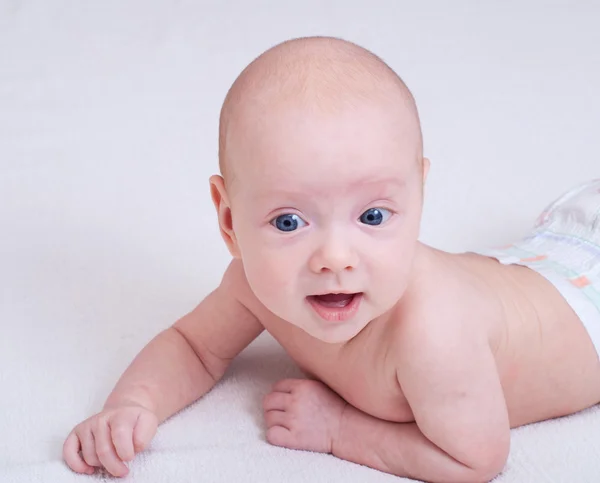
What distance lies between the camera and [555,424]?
145 centimetres

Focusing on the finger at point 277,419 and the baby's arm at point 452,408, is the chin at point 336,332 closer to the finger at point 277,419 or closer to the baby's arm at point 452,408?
the baby's arm at point 452,408

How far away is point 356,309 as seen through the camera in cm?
122

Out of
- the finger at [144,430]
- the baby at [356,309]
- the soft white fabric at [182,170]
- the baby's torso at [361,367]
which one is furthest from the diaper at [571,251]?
the finger at [144,430]

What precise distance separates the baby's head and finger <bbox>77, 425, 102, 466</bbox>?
0.30 meters

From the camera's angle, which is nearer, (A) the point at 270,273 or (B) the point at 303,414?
(A) the point at 270,273

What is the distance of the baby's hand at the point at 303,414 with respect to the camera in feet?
4.52

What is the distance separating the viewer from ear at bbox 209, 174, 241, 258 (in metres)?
1.29

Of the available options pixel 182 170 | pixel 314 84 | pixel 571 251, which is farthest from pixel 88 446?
pixel 182 170

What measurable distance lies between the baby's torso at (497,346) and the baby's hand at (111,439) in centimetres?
25

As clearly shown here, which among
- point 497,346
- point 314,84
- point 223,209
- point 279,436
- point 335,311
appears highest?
point 314,84

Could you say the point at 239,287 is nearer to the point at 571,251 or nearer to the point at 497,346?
the point at 497,346

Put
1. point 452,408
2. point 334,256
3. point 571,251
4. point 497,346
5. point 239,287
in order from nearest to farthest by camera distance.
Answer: point 334,256 → point 452,408 → point 497,346 → point 239,287 → point 571,251

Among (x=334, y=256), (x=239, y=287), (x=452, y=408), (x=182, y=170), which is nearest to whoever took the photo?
(x=334, y=256)

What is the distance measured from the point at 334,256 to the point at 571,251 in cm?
63
